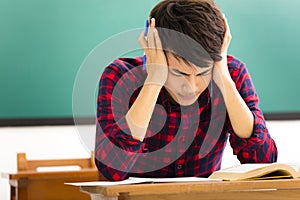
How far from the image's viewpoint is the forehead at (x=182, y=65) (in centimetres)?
180

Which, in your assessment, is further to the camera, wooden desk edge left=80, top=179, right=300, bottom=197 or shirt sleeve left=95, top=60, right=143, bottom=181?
shirt sleeve left=95, top=60, right=143, bottom=181

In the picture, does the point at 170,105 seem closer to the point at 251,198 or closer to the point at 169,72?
the point at 169,72

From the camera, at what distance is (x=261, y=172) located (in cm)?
152

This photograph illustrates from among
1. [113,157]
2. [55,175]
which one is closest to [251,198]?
[113,157]

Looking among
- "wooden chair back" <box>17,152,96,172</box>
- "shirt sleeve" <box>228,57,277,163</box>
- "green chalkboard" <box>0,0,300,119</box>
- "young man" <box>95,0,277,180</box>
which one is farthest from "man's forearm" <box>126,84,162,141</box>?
"green chalkboard" <box>0,0,300,119</box>

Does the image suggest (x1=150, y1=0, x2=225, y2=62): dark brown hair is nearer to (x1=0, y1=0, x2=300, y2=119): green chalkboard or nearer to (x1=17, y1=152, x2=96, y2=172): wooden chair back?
(x1=17, y1=152, x2=96, y2=172): wooden chair back

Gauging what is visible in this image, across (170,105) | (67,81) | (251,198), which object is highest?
(67,81)

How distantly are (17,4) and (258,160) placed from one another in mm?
2109

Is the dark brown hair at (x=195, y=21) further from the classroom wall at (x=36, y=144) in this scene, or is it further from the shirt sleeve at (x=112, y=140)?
the classroom wall at (x=36, y=144)

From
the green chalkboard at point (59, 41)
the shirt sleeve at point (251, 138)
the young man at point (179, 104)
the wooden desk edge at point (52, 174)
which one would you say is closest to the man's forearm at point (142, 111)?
the young man at point (179, 104)

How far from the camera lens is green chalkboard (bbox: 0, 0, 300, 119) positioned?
3629mm

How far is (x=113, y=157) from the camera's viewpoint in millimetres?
1865

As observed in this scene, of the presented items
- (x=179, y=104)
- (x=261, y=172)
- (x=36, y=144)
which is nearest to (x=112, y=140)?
(x=179, y=104)

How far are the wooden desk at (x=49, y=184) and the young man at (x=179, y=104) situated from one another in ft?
3.10
